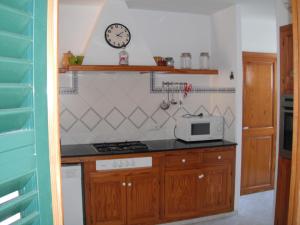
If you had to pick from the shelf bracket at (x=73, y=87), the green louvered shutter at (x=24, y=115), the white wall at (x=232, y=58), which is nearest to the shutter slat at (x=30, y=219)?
the green louvered shutter at (x=24, y=115)

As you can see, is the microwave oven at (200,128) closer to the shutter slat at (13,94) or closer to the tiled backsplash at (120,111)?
the tiled backsplash at (120,111)

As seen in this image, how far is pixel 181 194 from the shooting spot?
10.3ft

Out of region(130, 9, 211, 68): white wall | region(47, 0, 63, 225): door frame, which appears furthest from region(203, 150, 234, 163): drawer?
region(47, 0, 63, 225): door frame

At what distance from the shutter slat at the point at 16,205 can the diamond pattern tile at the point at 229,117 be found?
3273 millimetres

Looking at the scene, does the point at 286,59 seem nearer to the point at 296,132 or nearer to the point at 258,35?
the point at 296,132

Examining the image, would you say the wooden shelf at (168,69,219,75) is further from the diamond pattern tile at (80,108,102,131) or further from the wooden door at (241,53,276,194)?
the diamond pattern tile at (80,108,102,131)

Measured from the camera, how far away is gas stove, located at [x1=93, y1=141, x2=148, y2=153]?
9.69 feet

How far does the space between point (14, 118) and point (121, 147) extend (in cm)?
270

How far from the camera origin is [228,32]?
3.51m

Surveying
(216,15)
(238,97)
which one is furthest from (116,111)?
(216,15)

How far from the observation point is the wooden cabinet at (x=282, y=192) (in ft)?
7.86

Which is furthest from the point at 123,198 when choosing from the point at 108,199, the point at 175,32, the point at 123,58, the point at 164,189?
the point at 175,32

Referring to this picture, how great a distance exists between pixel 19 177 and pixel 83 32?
10.1 feet

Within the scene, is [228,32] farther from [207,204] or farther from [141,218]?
[141,218]
